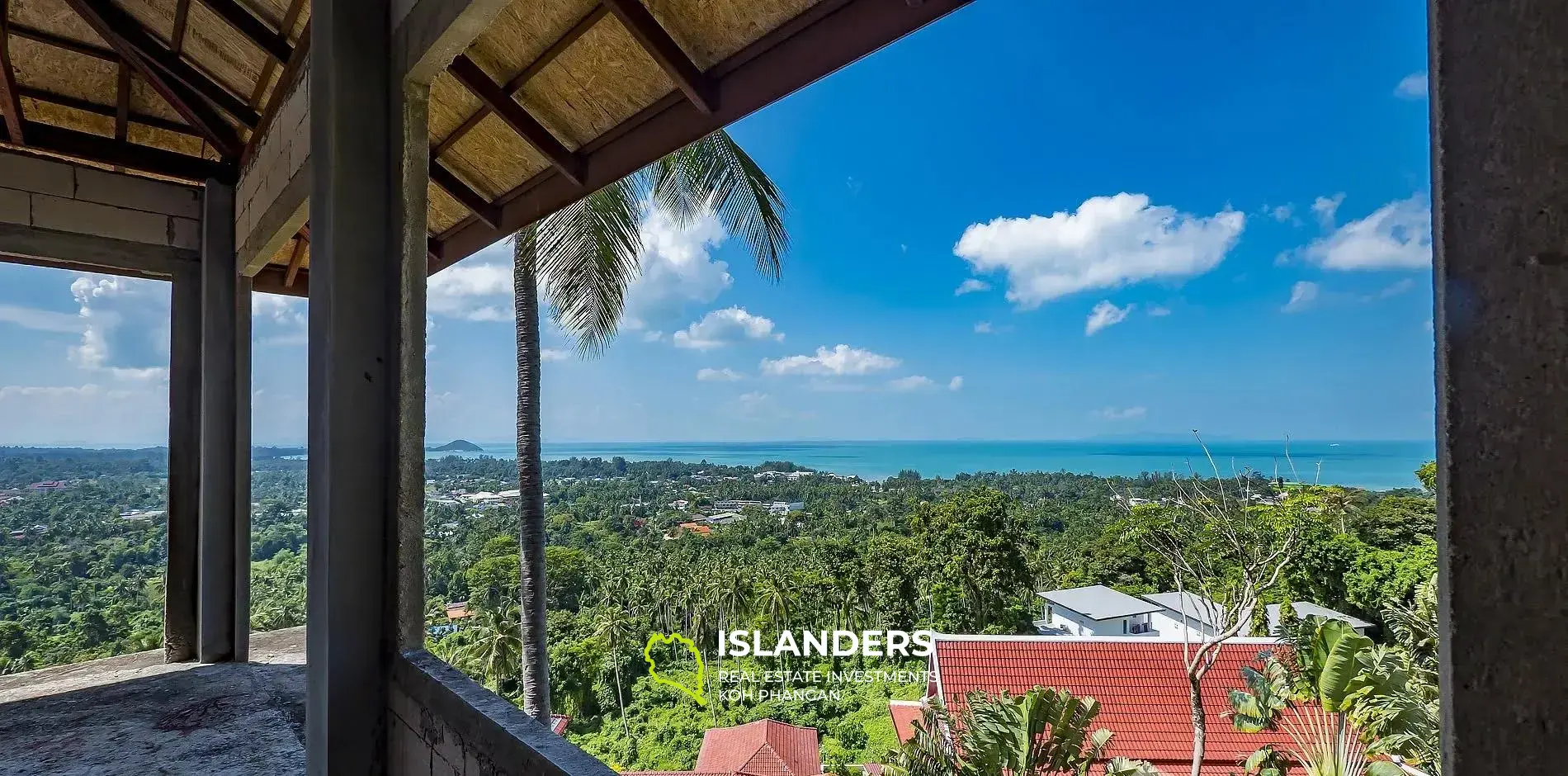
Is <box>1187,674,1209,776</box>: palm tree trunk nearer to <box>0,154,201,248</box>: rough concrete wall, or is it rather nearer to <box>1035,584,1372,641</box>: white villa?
<box>1035,584,1372,641</box>: white villa

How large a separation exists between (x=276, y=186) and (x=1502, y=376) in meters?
4.04

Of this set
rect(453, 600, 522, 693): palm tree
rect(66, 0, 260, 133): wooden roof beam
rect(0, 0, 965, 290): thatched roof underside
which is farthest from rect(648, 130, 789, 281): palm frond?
rect(453, 600, 522, 693): palm tree

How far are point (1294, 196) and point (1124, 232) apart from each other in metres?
10.7

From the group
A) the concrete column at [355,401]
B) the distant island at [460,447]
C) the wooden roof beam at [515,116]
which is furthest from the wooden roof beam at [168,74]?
the distant island at [460,447]

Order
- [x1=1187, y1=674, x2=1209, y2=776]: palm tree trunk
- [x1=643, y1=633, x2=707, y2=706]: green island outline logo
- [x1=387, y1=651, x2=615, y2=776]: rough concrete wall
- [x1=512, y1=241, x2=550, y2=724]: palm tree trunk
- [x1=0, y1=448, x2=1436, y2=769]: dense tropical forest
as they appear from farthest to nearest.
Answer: [x1=643, y1=633, x2=707, y2=706]: green island outline logo, [x1=0, y1=448, x2=1436, y2=769]: dense tropical forest, [x1=1187, y1=674, x2=1209, y2=776]: palm tree trunk, [x1=512, y1=241, x2=550, y2=724]: palm tree trunk, [x1=387, y1=651, x2=615, y2=776]: rough concrete wall

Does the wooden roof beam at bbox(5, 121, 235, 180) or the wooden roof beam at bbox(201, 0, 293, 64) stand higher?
the wooden roof beam at bbox(201, 0, 293, 64)

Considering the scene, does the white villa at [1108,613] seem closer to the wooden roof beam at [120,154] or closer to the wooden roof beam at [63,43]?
the wooden roof beam at [120,154]

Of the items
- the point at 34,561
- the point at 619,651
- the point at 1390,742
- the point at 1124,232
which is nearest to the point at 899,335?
the point at 1124,232

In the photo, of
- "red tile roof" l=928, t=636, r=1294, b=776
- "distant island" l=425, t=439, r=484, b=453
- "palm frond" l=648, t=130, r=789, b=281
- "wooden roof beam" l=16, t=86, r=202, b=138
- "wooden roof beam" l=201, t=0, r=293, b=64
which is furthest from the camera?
"distant island" l=425, t=439, r=484, b=453

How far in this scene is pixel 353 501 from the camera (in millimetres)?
2016

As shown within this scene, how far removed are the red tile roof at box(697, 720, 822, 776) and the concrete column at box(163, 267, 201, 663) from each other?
1198 cm

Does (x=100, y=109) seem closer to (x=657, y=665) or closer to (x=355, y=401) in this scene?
(x=355, y=401)

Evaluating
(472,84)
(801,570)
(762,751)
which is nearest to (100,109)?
(472,84)

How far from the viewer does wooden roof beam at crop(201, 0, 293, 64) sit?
10.3ft
